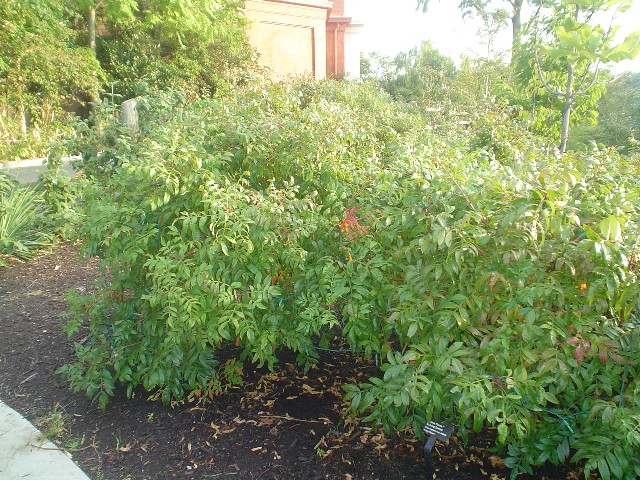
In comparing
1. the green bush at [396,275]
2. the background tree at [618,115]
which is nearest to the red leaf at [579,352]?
the green bush at [396,275]

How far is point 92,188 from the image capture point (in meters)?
3.38

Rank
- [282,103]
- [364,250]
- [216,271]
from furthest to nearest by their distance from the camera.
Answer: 1. [282,103]
2. [216,271]
3. [364,250]

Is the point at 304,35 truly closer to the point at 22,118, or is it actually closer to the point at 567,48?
the point at 22,118

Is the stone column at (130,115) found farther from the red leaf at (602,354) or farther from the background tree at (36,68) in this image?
the background tree at (36,68)

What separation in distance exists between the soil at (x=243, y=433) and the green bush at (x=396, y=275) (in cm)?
13

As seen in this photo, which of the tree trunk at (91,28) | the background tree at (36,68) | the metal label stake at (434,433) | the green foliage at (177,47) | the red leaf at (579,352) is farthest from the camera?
the green foliage at (177,47)

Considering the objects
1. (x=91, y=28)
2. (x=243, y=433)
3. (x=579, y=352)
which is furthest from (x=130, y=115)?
(x=91, y=28)

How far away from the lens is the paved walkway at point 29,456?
263 cm

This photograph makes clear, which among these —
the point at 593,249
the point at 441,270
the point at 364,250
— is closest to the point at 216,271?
the point at 364,250

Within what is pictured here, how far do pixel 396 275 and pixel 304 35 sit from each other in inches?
689

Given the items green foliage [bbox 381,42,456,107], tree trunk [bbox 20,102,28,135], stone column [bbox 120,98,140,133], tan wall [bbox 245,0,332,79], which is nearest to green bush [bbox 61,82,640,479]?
stone column [bbox 120,98,140,133]

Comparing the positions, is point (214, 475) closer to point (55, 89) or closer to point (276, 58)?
point (55, 89)

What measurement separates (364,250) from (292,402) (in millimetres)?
1155

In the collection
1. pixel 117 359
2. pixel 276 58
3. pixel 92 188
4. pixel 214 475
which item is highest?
pixel 276 58
